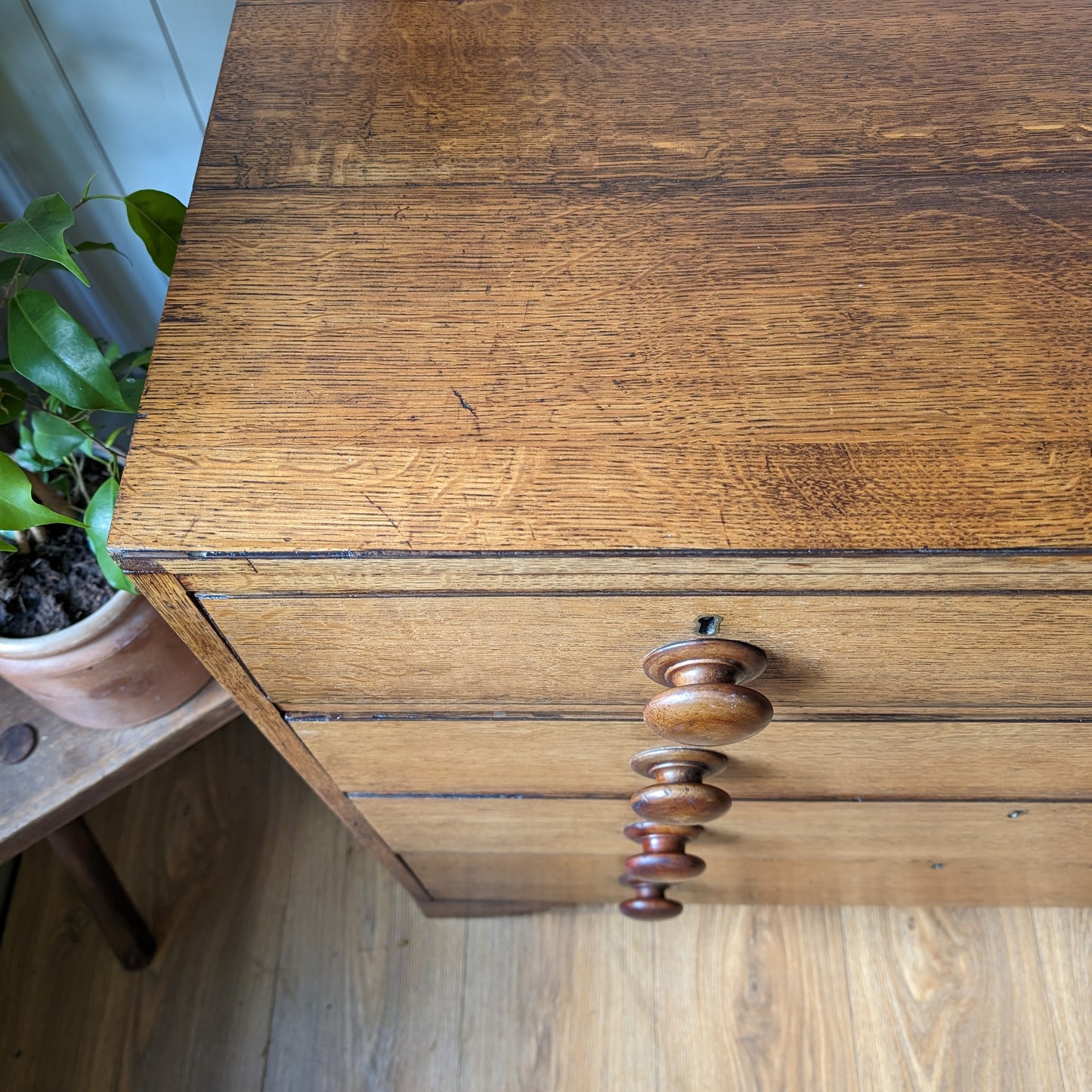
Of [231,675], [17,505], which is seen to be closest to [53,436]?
[17,505]

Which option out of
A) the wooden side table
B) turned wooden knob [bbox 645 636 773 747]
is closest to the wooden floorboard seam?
turned wooden knob [bbox 645 636 773 747]

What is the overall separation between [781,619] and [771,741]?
0.51ft

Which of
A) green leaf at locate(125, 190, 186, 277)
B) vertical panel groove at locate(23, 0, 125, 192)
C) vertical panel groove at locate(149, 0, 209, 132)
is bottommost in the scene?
green leaf at locate(125, 190, 186, 277)

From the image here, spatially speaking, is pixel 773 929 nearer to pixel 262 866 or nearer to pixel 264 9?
pixel 262 866

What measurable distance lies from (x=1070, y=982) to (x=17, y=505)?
102 cm

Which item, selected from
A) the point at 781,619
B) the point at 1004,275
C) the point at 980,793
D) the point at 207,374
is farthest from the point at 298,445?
the point at 980,793

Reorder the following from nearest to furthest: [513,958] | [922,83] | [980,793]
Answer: [922,83], [980,793], [513,958]

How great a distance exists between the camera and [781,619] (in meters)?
0.45

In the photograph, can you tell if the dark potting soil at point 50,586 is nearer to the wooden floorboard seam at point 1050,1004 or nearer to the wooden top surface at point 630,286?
the wooden top surface at point 630,286

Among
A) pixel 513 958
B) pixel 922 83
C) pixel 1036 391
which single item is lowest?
pixel 513 958

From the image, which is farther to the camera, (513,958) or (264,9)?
(513,958)

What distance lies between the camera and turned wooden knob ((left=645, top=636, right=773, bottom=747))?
452 mm

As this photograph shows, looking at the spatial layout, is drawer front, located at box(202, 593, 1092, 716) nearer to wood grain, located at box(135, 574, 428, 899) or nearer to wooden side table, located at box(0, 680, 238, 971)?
wood grain, located at box(135, 574, 428, 899)

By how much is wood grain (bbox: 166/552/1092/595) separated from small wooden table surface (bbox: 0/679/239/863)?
375mm
